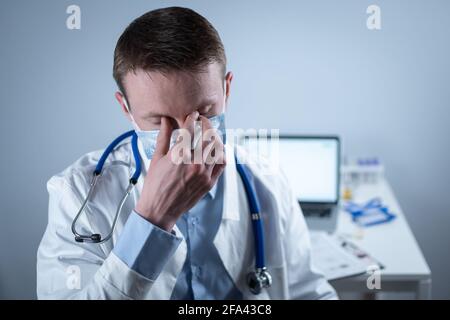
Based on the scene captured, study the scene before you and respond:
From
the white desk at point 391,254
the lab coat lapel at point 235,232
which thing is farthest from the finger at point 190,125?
the white desk at point 391,254

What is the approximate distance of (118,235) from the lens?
26.4 inches

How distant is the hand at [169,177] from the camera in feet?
1.98

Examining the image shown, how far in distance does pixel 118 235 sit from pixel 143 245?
10cm

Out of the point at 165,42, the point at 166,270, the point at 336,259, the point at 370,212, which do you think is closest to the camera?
the point at 165,42

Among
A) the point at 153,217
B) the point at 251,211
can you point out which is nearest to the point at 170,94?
the point at 153,217

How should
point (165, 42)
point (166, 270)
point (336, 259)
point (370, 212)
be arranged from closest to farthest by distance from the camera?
point (165, 42)
point (166, 270)
point (336, 259)
point (370, 212)

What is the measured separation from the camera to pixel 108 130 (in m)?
0.68

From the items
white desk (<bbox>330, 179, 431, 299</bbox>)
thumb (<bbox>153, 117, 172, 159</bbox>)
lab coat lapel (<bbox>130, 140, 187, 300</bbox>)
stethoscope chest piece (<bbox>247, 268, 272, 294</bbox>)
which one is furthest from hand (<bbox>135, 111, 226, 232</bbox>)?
white desk (<bbox>330, 179, 431, 299</bbox>)

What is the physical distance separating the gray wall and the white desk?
0.31 metres

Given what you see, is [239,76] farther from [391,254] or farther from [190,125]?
[391,254]

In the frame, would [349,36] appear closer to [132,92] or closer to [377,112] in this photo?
[377,112]

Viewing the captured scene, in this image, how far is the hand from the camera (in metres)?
0.60

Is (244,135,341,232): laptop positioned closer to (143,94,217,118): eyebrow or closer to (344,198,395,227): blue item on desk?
(344,198,395,227): blue item on desk

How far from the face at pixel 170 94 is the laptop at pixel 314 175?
2.58 ft
